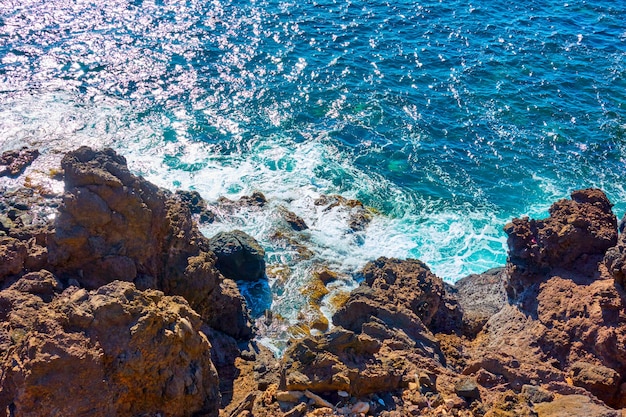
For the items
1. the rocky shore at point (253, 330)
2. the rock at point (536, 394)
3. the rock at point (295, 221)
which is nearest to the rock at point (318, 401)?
the rocky shore at point (253, 330)

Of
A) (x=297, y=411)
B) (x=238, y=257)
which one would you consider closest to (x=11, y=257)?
(x=297, y=411)

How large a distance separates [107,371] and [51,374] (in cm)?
120

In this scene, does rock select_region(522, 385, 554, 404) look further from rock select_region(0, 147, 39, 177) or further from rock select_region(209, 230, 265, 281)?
rock select_region(0, 147, 39, 177)

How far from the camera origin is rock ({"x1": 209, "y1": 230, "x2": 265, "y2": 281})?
81.0ft

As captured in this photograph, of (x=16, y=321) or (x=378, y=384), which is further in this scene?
(x=378, y=384)

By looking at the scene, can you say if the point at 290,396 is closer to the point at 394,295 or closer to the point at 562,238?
the point at 394,295

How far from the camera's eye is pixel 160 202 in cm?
1762

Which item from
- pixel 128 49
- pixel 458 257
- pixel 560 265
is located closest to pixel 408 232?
pixel 458 257

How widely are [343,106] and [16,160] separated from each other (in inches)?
804

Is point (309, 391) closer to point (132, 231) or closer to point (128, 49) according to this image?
point (132, 231)

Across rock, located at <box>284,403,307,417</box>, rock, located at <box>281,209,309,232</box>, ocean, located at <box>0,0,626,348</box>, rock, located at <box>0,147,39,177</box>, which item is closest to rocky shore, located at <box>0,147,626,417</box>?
rock, located at <box>284,403,307,417</box>

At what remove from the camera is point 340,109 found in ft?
129

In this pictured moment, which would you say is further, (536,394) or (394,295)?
(394,295)

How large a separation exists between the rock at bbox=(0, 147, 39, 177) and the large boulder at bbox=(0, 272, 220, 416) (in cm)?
2008
